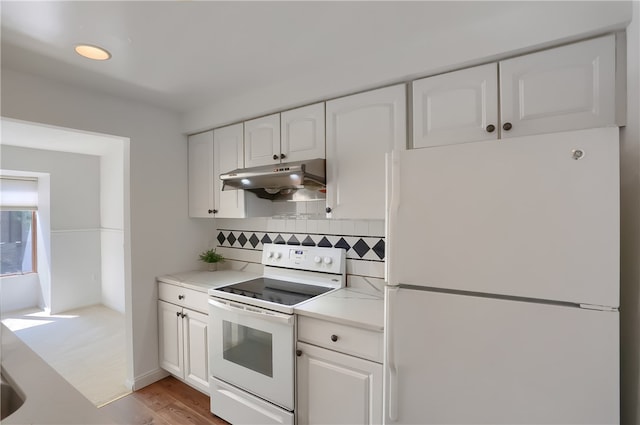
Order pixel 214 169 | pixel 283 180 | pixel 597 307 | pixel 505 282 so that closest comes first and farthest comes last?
pixel 597 307
pixel 505 282
pixel 283 180
pixel 214 169

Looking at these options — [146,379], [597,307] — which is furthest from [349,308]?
[146,379]

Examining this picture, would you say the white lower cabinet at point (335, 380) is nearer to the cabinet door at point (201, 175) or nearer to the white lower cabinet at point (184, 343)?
the white lower cabinet at point (184, 343)

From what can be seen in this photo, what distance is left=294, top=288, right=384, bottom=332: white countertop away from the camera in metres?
1.54

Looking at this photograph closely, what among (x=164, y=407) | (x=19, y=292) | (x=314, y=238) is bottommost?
(x=164, y=407)

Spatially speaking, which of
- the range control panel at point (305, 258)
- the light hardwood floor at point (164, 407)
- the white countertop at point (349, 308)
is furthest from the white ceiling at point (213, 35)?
the light hardwood floor at point (164, 407)

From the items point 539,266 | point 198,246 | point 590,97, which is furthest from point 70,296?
point 590,97

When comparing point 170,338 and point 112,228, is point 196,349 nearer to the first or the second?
point 170,338

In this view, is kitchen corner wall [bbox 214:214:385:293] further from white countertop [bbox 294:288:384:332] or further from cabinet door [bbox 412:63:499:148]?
cabinet door [bbox 412:63:499:148]

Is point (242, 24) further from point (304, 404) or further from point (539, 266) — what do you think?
point (304, 404)

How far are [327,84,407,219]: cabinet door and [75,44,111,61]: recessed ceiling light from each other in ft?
4.18

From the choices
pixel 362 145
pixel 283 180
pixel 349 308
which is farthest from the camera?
pixel 283 180

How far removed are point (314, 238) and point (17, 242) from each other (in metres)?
4.89

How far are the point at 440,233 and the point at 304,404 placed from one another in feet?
4.10

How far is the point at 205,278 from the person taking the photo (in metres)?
2.53
